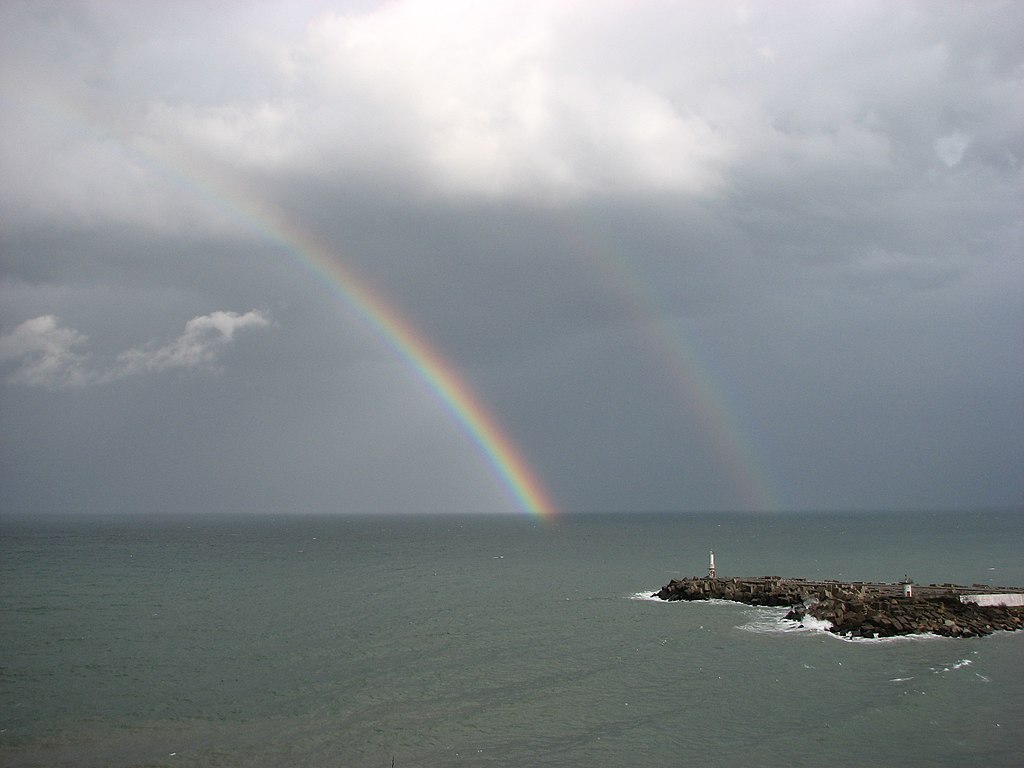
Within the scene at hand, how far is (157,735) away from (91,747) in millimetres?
2304

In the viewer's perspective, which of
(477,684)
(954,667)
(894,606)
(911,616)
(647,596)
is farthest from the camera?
(647,596)

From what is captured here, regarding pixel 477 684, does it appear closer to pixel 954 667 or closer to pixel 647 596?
pixel 954 667

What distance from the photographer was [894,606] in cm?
5459

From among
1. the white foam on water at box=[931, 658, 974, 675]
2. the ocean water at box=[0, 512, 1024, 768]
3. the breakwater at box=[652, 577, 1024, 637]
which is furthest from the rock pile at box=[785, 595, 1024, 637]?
the white foam on water at box=[931, 658, 974, 675]

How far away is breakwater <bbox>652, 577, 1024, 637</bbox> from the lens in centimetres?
5041

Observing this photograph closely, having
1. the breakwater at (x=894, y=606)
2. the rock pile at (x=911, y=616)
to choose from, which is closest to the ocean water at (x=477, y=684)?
the rock pile at (x=911, y=616)

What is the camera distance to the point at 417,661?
44594mm

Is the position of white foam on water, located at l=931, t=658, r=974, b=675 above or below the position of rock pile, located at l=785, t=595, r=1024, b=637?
below

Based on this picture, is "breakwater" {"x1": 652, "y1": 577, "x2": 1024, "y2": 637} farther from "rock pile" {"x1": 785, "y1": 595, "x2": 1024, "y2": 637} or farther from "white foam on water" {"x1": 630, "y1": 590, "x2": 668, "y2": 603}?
"white foam on water" {"x1": 630, "y1": 590, "x2": 668, "y2": 603}

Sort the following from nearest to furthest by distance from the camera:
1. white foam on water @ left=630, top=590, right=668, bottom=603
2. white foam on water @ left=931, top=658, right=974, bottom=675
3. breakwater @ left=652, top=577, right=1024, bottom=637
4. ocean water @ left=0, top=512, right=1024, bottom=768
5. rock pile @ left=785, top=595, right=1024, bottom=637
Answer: ocean water @ left=0, top=512, right=1024, bottom=768 → white foam on water @ left=931, top=658, right=974, bottom=675 → rock pile @ left=785, top=595, right=1024, bottom=637 → breakwater @ left=652, top=577, right=1024, bottom=637 → white foam on water @ left=630, top=590, right=668, bottom=603

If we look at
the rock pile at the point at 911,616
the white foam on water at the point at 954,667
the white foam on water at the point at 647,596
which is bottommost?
the white foam on water at the point at 647,596

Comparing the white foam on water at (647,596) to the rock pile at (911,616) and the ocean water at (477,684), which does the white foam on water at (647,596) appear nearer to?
the ocean water at (477,684)

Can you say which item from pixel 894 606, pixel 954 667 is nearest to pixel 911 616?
pixel 894 606

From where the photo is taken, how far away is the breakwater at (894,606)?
50406 millimetres
